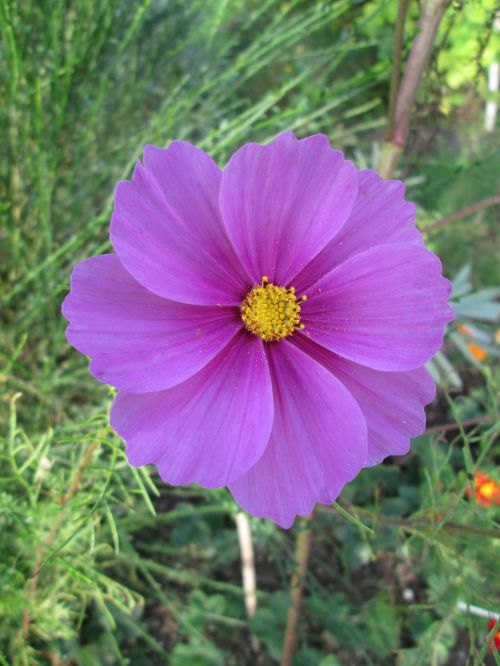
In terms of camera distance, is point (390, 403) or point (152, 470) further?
point (152, 470)

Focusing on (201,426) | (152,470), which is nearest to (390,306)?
(201,426)

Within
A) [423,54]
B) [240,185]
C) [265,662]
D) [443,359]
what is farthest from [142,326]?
[443,359]

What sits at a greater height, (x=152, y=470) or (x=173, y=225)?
(x=173, y=225)

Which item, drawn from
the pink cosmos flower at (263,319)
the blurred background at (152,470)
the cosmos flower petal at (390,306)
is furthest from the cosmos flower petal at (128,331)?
the blurred background at (152,470)

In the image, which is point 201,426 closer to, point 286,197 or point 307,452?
point 307,452

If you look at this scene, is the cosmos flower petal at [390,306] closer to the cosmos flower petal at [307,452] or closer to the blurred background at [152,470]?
the cosmos flower petal at [307,452]
